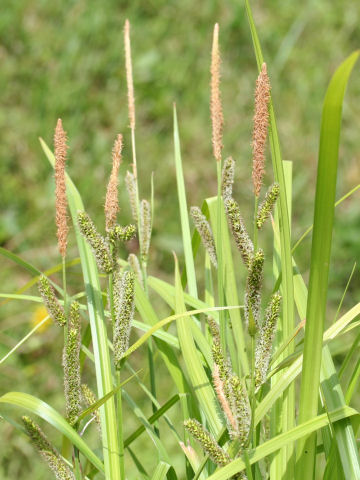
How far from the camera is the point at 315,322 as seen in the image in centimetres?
69

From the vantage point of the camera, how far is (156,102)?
123 inches

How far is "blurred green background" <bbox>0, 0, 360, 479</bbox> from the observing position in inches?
109

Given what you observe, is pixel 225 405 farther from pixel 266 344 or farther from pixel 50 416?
pixel 50 416

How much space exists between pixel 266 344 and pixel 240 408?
0.08m

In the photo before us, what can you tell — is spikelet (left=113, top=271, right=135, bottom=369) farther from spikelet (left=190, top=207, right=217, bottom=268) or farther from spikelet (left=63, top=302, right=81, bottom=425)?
spikelet (left=190, top=207, right=217, bottom=268)

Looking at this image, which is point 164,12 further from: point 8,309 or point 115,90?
point 8,309

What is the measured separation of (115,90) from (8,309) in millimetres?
1146

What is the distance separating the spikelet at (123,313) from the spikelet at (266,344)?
15 centimetres

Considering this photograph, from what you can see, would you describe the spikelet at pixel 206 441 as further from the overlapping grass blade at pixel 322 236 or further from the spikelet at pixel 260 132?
the spikelet at pixel 260 132

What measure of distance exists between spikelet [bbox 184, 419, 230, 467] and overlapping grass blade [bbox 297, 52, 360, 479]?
0.10 m

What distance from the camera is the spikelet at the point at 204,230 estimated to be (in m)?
0.94

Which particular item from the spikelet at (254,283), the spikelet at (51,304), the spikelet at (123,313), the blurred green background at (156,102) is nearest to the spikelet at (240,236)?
the spikelet at (254,283)

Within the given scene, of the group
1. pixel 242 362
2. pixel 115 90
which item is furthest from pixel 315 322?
pixel 115 90

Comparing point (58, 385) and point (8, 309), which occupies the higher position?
point (8, 309)
